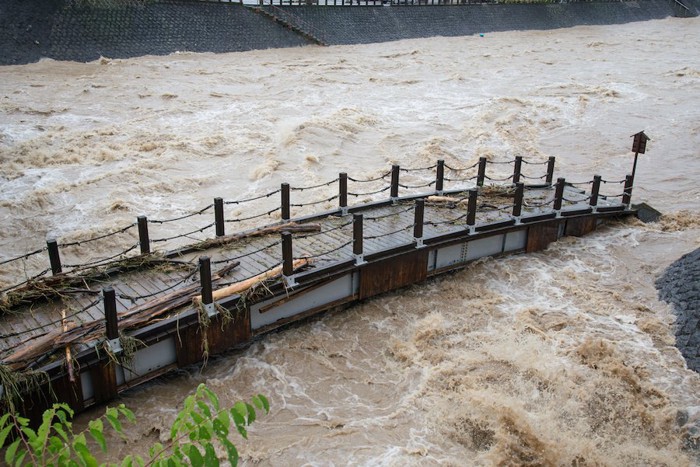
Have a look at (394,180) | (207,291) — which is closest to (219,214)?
(207,291)

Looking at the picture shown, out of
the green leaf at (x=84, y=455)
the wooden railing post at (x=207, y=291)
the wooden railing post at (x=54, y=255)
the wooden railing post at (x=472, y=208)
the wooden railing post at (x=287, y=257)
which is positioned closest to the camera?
the green leaf at (x=84, y=455)

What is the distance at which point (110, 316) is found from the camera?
26.3 ft

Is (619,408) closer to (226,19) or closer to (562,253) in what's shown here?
(562,253)

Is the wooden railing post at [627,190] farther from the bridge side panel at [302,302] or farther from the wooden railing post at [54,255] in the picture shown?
the wooden railing post at [54,255]

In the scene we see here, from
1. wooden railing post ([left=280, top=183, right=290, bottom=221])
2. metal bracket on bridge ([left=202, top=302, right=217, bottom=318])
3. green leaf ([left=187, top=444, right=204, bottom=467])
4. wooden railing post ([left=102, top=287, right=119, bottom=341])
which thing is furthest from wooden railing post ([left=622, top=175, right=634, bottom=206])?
green leaf ([left=187, top=444, right=204, bottom=467])

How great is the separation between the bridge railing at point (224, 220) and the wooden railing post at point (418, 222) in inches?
3.9

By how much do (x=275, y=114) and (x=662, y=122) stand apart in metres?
16.3

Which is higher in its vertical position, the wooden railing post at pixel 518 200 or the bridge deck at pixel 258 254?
the wooden railing post at pixel 518 200

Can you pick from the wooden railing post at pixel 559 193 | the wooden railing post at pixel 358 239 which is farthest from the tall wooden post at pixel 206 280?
the wooden railing post at pixel 559 193

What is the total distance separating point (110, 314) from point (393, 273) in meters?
5.33

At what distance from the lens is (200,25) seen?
3528 cm

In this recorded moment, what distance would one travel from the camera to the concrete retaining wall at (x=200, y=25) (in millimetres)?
29391

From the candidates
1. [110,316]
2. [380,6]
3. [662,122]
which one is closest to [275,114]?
[662,122]

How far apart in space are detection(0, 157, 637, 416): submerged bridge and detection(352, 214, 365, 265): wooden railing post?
0.03m
